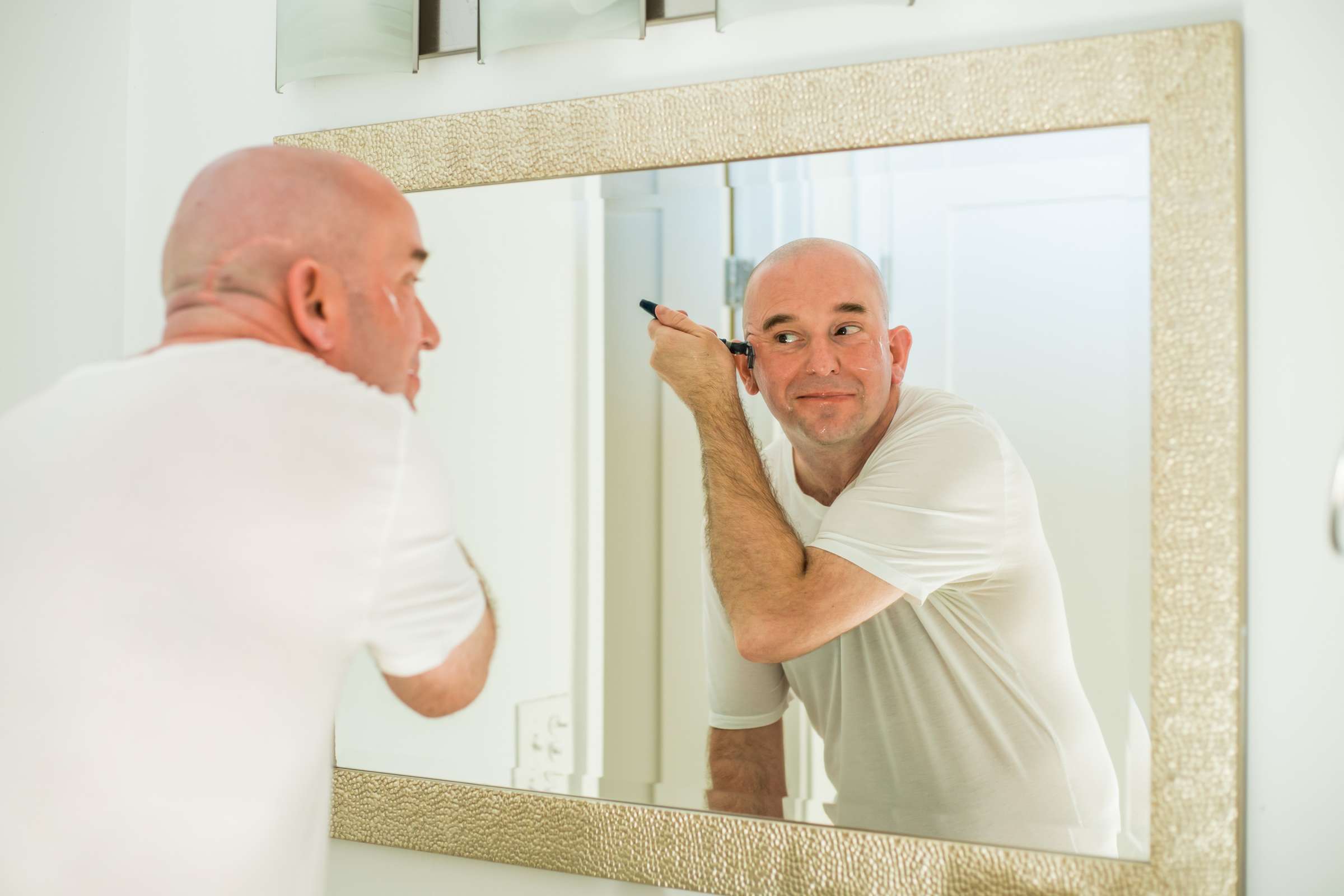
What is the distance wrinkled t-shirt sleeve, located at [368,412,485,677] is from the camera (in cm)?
74

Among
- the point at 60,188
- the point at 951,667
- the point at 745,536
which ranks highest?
the point at 60,188

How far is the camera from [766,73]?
39.3 inches

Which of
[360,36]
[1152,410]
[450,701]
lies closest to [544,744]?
[450,701]

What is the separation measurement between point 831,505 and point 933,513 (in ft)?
0.28

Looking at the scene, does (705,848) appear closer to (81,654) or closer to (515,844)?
(515,844)

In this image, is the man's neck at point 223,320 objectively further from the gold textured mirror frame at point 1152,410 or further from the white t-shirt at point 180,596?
the gold textured mirror frame at point 1152,410

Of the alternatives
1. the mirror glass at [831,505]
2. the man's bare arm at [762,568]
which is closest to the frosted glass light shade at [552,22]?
the mirror glass at [831,505]

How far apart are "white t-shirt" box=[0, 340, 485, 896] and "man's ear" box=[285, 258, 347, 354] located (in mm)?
66

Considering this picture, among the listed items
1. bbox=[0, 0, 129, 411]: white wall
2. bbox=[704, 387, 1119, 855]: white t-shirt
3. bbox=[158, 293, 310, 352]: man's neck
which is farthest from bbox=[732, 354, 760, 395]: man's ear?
bbox=[0, 0, 129, 411]: white wall

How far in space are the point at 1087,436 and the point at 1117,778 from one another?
26 cm

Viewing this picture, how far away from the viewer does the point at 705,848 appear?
3.15ft

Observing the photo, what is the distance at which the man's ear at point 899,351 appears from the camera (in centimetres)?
90

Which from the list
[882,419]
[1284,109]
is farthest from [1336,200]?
[882,419]

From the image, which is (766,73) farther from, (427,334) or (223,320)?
(223,320)
